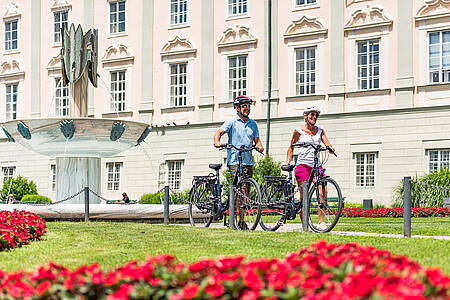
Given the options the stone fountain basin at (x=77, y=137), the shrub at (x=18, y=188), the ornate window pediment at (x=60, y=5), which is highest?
the ornate window pediment at (x=60, y=5)

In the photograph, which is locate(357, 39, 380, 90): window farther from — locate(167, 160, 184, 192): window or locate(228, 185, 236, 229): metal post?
locate(228, 185, 236, 229): metal post

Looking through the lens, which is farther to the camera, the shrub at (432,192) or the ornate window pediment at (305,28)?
the ornate window pediment at (305,28)

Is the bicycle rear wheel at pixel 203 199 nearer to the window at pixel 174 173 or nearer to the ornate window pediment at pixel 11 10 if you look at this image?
the window at pixel 174 173

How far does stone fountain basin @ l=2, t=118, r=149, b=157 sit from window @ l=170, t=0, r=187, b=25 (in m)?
16.6

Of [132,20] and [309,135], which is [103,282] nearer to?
[309,135]

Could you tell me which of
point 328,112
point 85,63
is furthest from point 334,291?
point 328,112

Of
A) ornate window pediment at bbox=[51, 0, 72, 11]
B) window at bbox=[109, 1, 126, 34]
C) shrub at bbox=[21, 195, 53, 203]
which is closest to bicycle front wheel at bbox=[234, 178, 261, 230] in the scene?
shrub at bbox=[21, 195, 53, 203]

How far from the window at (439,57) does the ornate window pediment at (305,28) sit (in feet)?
14.4

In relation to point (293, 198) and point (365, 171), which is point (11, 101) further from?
point (293, 198)

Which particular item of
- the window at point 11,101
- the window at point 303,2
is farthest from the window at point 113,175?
the window at point 303,2

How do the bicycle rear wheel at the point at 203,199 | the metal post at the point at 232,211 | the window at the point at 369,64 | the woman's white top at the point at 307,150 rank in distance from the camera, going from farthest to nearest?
1. the window at the point at 369,64
2. the bicycle rear wheel at the point at 203,199
3. the metal post at the point at 232,211
4. the woman's white top at the point at 307,150

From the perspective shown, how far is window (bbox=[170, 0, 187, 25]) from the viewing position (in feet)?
115

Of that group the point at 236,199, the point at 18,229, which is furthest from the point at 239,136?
the point at 18,229

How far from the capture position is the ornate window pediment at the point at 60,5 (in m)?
39.1
